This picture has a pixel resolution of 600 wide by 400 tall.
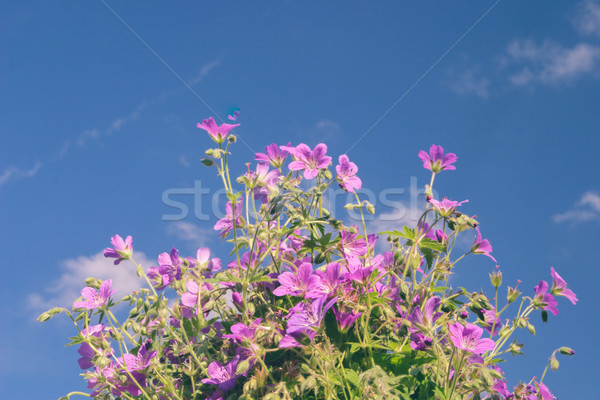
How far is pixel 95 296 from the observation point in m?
2.99

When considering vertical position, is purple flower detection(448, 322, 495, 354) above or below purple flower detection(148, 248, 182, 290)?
below

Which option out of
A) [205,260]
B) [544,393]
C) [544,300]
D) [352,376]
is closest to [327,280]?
[352,376]

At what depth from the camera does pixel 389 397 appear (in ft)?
6.71

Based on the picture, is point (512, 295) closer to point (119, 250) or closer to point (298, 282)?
point (298, 282)

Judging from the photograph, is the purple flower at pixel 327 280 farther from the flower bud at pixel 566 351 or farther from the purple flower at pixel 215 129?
the flower bud at pixel 566 351

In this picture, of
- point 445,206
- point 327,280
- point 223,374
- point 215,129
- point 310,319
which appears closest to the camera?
point 310,319

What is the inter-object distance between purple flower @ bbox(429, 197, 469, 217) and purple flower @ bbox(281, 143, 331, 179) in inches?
23.8

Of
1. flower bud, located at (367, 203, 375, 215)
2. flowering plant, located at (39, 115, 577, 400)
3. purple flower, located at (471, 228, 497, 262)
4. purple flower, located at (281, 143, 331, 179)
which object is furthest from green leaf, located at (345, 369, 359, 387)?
purple flower, located at (471, 228, 497, 262)

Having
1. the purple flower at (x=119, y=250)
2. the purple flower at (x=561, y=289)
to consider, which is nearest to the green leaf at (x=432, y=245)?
the purple flower at (x=561, y=289)

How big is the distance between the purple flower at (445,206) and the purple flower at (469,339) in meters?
0.67

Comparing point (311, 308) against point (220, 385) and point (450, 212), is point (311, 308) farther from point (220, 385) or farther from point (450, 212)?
point (450, 212)

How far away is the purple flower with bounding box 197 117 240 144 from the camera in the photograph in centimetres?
286

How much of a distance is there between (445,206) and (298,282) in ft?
3.02

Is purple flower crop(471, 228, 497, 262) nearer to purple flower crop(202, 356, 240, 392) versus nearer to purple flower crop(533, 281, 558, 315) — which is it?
purple flower crop(533, 281, 558, 315)
